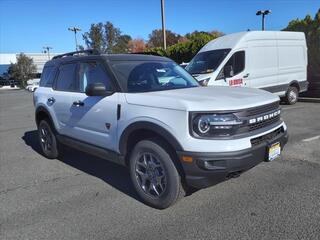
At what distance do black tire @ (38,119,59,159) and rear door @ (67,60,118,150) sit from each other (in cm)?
93

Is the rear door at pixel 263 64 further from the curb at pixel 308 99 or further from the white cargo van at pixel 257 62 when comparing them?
the curb at pixel 308 99

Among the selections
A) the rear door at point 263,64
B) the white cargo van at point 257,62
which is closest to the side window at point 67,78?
the white cargo van at point 257,62

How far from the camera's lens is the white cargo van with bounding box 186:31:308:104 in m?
10.7

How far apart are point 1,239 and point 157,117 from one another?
2.05 m

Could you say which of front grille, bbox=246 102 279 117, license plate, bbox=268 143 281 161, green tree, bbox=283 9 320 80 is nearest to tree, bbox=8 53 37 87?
green tree, bbox=283 9 320 80

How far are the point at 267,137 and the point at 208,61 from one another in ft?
24.1

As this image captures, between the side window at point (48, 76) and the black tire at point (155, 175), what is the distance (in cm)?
279

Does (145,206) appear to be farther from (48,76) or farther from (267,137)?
(48,76)

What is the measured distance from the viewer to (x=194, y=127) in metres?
3.72

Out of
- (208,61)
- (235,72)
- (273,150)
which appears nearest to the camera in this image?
(273,150)

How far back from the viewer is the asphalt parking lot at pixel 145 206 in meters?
3.64

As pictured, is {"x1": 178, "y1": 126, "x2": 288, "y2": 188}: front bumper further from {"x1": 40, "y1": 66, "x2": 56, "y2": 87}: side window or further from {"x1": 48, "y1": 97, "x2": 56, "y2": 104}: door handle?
{"x1": 40, "y1": 66, "x2": 56, "y2": 87}: side window

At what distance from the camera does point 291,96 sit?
12.6m

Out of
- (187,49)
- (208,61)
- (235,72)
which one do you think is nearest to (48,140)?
(208,61)
